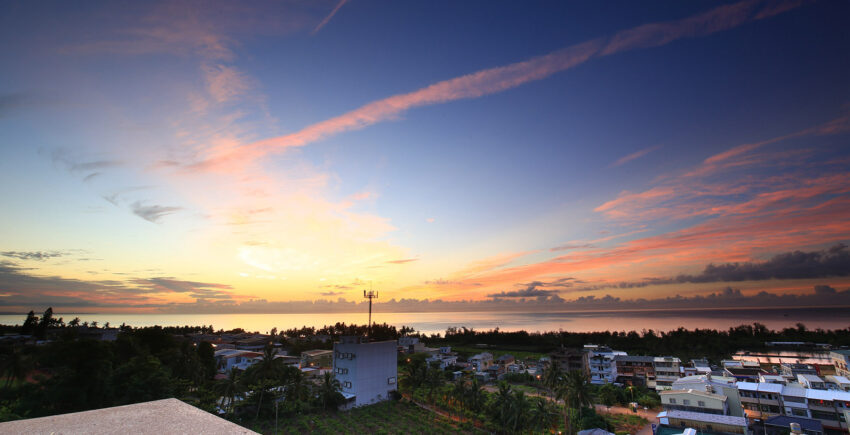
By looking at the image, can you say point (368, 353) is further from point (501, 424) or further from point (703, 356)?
point (703, 356)

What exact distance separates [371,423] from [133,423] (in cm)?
2156

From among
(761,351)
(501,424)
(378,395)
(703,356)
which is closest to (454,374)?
(378,395)

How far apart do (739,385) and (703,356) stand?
100 ft

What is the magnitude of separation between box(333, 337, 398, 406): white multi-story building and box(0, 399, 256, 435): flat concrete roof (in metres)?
25.1

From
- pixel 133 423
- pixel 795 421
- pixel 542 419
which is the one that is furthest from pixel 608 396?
pixel 133 423

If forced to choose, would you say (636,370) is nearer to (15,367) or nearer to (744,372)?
(744,372)

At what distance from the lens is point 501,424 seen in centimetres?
2025

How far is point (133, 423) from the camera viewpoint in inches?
111

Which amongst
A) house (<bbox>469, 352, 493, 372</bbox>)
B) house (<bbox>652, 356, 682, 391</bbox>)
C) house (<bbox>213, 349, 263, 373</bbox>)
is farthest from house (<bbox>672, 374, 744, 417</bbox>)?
house (<bbox>213, 349, 263, 373</bbox>)

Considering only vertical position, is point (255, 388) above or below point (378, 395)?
above

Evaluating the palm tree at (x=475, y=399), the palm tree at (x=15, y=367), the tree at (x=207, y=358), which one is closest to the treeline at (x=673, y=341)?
the palm tree at (x=475, y=399)

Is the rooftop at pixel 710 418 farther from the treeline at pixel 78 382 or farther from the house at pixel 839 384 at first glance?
the treeline at pixel 78 382

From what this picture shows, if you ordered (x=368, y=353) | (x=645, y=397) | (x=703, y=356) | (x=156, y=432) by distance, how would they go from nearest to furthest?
(x=156, y=432) < (x=368, y=353) < (x=645, y=397) < (x=703, y=356)

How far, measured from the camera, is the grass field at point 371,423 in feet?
65.2
